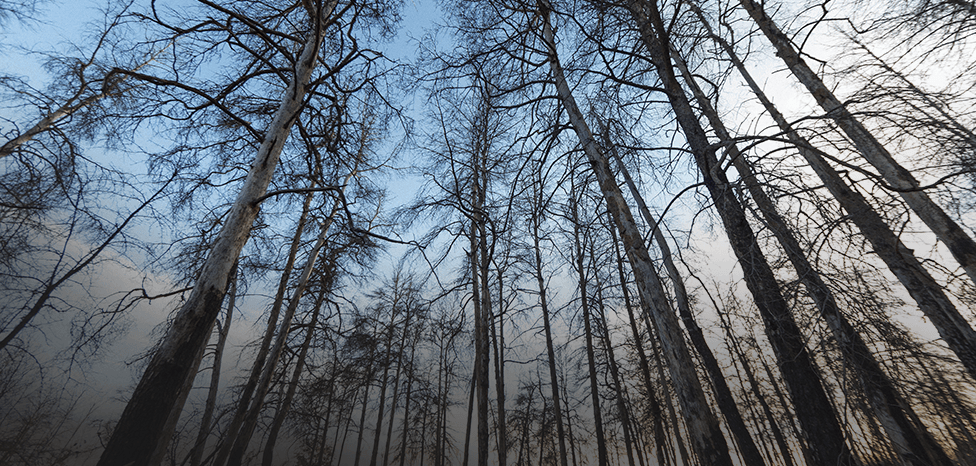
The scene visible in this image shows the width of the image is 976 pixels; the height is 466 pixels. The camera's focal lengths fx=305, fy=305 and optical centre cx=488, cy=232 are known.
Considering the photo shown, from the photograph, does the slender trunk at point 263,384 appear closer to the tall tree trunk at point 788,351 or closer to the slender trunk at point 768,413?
the tall tree trunk at point 788,351

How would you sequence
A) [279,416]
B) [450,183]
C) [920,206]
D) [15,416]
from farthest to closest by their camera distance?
[15,416] → [279,416] → [450,183] → [920,206]

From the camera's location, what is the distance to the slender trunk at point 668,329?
82.6 inches

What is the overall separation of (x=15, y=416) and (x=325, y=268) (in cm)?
1638

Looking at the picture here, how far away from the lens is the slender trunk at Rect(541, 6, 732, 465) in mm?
2098

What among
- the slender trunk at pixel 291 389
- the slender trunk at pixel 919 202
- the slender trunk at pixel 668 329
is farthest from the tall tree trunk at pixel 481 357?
the slender trunk at pixel 919 202

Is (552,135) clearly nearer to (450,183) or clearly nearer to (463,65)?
(463,65)

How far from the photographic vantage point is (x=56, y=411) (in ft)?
47.8

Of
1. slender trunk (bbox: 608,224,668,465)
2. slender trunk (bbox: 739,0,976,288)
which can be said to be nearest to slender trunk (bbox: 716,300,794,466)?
slender trunk (bbox: 608,224,668,465)

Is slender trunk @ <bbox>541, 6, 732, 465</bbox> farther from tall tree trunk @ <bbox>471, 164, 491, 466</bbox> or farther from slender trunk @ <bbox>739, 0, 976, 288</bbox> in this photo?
slender trunk @ <bbox>739, 0, 976, 288</bbox>

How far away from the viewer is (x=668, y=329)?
7.88ft

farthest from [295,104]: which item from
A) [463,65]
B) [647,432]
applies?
[647,432]

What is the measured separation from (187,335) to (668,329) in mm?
3472

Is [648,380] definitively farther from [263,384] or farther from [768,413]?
[263,384]

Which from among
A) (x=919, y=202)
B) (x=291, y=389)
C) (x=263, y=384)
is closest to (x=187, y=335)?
(x=263, y=384)
